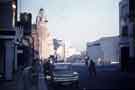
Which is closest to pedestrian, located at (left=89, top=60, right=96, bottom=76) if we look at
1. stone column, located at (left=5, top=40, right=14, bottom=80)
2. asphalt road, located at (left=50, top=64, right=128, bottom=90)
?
asphalt road, located at (left=50, top=64, right=128, bottom=90)

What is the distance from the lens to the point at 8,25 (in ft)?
123

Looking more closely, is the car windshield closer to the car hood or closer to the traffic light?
the car hood

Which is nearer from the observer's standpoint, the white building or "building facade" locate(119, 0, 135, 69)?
"building facade" locate(119, 0, 135, 69)

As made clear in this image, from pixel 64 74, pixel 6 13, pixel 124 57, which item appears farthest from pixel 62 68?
pixel 124 57

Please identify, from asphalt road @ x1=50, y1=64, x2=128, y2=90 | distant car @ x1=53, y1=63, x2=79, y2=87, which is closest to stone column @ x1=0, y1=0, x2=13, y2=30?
asphalt road @ x1=50, y1=64, x2=128, y2=90

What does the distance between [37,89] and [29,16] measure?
150ft

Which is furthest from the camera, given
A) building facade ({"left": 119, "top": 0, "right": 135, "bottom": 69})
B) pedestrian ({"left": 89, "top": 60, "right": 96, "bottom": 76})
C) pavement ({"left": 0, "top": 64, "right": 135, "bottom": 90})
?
building facade ({"left": 119, "top": 0, "right": 135, "bottom": 69})

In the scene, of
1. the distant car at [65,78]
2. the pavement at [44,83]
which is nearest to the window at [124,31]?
the pavement at [44,83]

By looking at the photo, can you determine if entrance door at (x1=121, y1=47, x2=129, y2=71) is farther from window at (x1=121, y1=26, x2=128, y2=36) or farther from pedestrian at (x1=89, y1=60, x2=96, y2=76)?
pedestrian at (x1=89, y1=60, x2=96, y2=76)

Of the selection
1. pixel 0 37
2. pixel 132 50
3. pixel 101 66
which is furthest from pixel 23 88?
pixel 101 66

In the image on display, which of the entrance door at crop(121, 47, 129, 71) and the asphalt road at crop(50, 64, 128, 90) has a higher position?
the entrance door at crop(121, 47, 129, 71)

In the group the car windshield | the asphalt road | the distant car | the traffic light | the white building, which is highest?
the traffic light

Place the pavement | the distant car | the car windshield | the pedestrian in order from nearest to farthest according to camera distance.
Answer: the pavement < the distant car < the car windshield < the pedestrian

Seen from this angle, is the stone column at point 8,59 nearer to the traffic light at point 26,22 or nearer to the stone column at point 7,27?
the stone column at point 7,27
